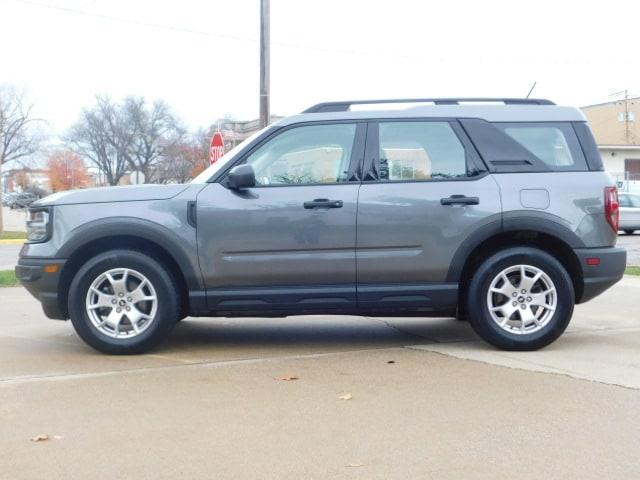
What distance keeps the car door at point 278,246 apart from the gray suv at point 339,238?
0.03 ft

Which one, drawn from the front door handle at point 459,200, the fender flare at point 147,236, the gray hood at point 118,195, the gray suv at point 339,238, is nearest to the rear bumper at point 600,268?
the gray suv at point 339,238

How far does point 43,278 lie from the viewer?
21.7ft

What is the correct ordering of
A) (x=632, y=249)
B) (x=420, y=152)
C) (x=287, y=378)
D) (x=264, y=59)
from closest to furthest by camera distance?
(x=287, y=378) → (x=420, y=152) → (x=264, y=59) → (x=632, y=249)

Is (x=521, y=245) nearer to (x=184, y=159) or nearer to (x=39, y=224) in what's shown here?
(x=39, y=224)

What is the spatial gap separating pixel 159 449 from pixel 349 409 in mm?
1196

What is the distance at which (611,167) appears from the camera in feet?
181

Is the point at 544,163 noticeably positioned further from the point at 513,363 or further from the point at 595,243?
the point at 513,363

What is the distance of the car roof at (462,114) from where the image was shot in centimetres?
685

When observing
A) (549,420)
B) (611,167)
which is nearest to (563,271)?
(549,420)

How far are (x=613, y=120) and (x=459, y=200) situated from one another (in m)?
64.7

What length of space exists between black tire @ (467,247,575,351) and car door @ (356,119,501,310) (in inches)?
8.0

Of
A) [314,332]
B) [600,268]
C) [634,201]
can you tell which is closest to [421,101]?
[600,268]

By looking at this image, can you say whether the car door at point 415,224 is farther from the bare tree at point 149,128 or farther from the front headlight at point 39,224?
the bare tree at point 149,128

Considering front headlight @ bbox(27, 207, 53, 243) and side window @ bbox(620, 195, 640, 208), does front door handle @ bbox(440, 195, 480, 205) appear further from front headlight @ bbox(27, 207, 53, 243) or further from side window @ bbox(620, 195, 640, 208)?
side window @ bbox(620, 195, 640, 208)
